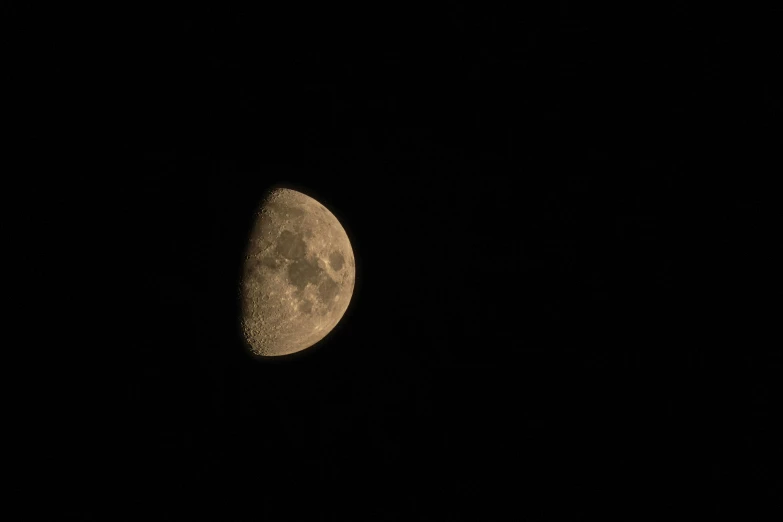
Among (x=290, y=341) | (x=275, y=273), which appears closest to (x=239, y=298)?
(x=275, y=273)

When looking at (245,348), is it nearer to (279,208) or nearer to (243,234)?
(243,234)

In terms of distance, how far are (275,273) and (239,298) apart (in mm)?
316

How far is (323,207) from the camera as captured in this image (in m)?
3.54

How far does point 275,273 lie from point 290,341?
62cm

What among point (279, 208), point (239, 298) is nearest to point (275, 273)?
point (239, 298)

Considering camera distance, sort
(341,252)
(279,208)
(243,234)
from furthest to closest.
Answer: (341,252) → (279,208) → (243,234)

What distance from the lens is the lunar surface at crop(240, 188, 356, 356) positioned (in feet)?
9.60

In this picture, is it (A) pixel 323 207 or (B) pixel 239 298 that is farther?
(A) pixel 323 207

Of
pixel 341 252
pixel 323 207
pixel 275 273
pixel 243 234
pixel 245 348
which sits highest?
pixel 323 207

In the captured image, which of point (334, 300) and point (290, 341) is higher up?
point (334, 300)

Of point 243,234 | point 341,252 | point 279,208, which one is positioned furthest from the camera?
point 341,252

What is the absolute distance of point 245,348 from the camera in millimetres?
3172

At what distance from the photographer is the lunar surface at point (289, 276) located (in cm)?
293

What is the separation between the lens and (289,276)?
9.66 feet
